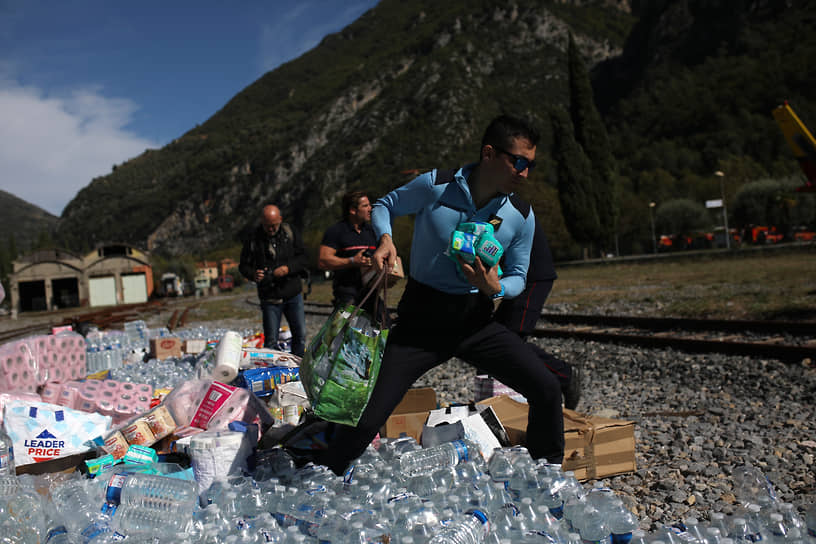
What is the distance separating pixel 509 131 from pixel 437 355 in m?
1.23

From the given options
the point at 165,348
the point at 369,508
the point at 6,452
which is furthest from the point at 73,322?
the point at 369,508

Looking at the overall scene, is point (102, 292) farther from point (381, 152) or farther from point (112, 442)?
point (381, 152)

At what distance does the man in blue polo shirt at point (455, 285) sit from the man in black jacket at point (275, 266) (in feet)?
11.7

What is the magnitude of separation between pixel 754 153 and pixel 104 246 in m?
90.2

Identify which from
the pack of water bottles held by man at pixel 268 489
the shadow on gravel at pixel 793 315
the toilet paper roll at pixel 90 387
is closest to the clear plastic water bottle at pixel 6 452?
the pack of water bottles held by man at pixel 268 489

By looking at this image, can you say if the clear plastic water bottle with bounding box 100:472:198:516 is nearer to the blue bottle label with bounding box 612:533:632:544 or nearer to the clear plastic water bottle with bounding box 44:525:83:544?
the clear plastic water bottle with bounding box 44:525:83:544

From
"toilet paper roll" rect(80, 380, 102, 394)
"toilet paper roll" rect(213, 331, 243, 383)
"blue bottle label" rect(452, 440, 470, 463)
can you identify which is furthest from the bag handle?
"toilet paper roll" rect(80, 380, 102, 394)

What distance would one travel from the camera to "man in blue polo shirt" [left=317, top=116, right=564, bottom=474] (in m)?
2.93

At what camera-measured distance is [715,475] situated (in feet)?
12.4

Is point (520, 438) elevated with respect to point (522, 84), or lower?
lower

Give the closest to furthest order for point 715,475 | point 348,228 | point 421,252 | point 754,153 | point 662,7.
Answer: point 421,252
point 715,475
point 348,228
point 754,153
point 662,7

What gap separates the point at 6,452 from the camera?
3.83 meters

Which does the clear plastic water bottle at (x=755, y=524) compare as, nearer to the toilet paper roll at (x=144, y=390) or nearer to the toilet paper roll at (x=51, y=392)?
the toilet paper roll at (x=144, y=390)

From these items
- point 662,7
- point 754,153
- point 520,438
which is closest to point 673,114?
point 754,153
